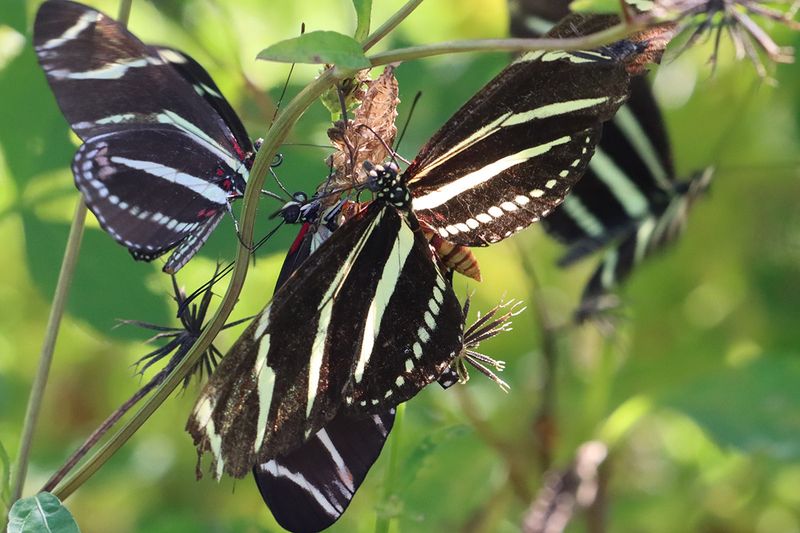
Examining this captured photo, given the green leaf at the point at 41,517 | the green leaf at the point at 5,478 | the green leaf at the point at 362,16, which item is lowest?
the green leaf at the point at 5,478

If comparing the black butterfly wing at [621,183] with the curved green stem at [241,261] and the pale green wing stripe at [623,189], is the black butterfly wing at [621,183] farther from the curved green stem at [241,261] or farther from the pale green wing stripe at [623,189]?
the curved green stem at [241,261]

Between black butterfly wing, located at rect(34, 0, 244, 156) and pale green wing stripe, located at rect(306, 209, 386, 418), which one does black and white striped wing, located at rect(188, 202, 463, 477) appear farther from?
black butterfly wing, located at rect(34, 0, 244, 156)

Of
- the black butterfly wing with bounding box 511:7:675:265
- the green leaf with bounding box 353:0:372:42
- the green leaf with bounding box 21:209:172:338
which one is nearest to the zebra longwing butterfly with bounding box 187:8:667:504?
the green leaf with bounding box 353:0:372:42

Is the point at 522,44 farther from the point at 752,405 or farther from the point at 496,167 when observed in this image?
the point at 752,405

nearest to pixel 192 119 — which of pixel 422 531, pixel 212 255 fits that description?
pixel 212 255

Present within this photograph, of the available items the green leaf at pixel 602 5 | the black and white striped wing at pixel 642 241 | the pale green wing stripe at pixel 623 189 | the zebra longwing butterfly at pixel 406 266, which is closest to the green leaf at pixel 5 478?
the zebra longwing butterfly at pixel 406 266

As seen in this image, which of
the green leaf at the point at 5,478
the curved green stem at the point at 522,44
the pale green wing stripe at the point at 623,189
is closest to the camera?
the curved green stem at the point at 522,44
